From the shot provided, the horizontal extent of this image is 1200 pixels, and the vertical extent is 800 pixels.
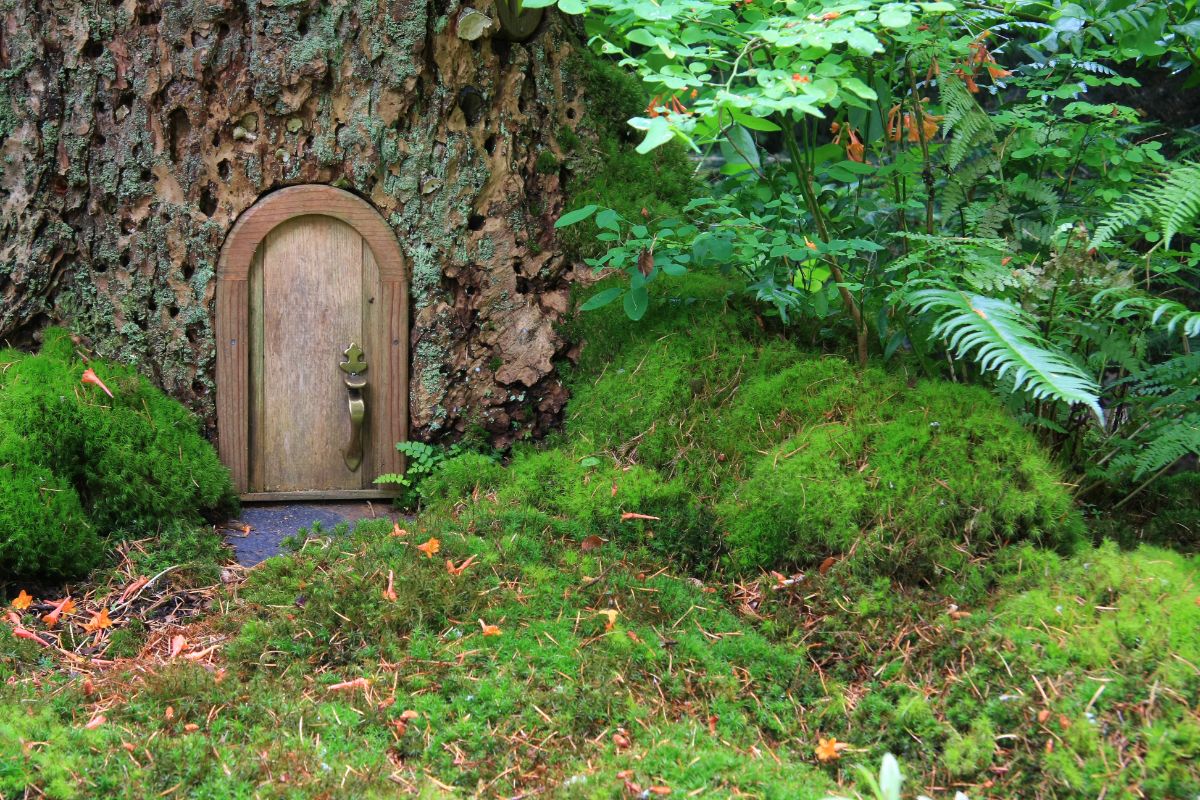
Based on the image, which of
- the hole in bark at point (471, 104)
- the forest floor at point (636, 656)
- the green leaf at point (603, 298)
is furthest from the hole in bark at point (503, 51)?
the forest floor at point (636, 656)

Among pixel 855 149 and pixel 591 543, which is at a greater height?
pixel 855 149

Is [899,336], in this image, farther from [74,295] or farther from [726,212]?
[74,295]

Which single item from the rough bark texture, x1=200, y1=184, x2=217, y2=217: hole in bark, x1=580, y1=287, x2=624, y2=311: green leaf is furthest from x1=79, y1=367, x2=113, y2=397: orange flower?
x1=580, y1=287, x2=624, y2=311: green leaf

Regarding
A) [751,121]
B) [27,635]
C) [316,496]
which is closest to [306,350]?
[316,496]

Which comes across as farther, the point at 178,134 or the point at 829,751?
the point at 178,134

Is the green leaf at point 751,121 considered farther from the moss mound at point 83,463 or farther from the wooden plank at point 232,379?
the moss mound at point 83,463

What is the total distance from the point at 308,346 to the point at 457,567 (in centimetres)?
171

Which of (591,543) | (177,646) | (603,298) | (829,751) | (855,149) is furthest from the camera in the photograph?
(855,149)

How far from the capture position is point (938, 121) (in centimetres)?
446

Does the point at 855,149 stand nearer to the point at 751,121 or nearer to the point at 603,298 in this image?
the point at 751,121

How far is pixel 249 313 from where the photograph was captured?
4.67m

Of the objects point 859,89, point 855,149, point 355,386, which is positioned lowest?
point 355,386

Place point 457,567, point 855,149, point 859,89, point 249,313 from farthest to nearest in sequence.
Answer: point 855,149, point 249,313, point 457,567, point 859,89

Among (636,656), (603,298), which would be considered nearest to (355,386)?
(603,298)
